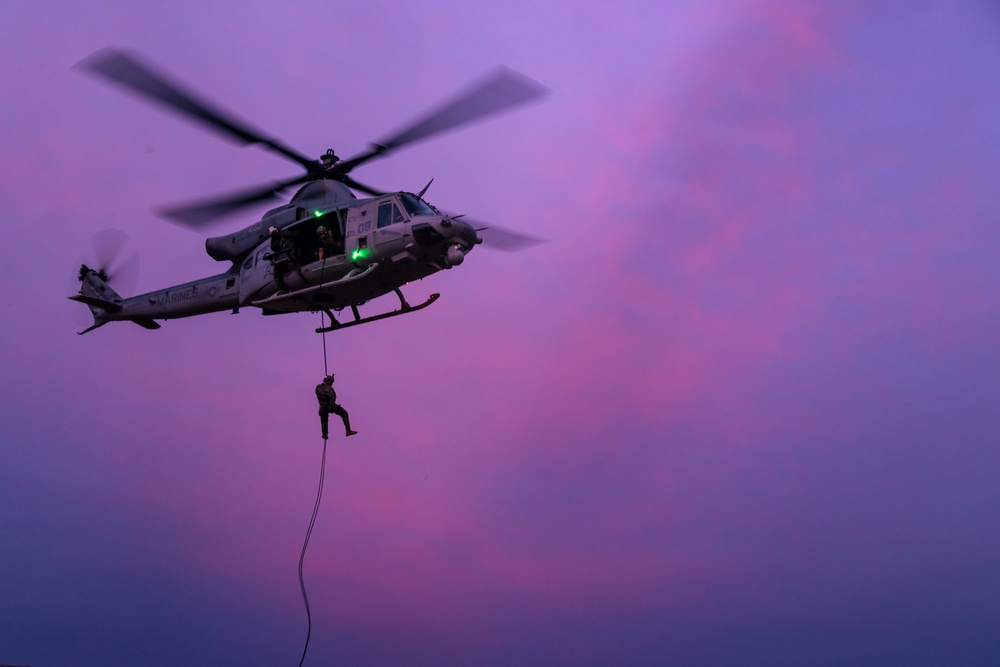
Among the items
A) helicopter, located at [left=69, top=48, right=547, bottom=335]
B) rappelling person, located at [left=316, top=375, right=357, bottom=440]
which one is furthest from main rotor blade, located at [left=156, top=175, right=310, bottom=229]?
rappelling person, located at [left=316, top=375, right=357, bottom=440]

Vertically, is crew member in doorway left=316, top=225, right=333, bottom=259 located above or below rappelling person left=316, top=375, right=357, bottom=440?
above

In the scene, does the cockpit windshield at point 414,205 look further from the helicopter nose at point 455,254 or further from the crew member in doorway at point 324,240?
the crew member in doorway at point 324,240

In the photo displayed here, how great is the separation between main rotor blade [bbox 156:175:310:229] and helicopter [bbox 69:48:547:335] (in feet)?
0.07

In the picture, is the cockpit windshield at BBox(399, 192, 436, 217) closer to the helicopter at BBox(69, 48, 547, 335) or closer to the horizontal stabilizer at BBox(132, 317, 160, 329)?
the helicopter at BBox(69, 48, 547, 335)

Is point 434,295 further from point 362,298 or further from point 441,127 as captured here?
point 441,127

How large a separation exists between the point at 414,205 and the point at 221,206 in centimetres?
435

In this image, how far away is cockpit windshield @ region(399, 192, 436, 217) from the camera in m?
19.7

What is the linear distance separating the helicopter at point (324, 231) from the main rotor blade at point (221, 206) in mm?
21

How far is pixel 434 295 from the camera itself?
20.1 meters

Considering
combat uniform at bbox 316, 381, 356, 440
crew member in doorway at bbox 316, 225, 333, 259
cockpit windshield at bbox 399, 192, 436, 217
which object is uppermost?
cockpit windshield at bbox 399, 192, 436, 217

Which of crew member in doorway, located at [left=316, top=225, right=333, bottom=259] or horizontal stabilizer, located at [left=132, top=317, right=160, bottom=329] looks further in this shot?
horizontal stabilizer, located at [left=132, top=317, right=160, bottom=329]

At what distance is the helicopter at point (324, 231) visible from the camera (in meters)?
18.8

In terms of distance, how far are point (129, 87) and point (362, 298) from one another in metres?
5.90

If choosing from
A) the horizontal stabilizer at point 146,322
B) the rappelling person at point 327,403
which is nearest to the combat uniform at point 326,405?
the rappelling person at point 327,403
